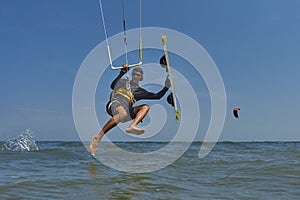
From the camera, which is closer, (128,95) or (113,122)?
(128,95)

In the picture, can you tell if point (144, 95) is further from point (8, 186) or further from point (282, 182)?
point (282, 182)

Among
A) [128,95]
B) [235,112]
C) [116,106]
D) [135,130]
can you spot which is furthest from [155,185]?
[235,112]

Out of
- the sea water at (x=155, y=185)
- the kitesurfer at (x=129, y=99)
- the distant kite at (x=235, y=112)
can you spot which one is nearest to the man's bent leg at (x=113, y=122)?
the kitesurfer at (x=129, y=99)

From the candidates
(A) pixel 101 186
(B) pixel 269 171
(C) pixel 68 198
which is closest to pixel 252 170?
(B) pixel 269 171

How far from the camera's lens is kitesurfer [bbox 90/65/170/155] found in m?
6.07

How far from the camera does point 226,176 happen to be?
769cm

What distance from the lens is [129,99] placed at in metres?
6.11

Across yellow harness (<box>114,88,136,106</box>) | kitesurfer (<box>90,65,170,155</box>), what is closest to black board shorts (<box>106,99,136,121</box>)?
kitesurfer (<box>90,65,170,155</box>)

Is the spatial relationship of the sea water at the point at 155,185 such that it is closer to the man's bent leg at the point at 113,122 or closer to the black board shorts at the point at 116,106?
the man's bent leg at the point at 113,122

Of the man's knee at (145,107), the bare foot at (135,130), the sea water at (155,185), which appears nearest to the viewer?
the sea water at (155,185)

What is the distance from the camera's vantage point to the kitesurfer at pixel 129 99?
6070 millimetres

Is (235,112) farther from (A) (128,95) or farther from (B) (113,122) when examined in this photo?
(B) (113,122)

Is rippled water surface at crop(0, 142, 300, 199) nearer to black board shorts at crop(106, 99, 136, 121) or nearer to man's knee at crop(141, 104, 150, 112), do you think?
black board shorts at crop(106, 99, 136, 121)

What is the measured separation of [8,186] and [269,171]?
5926 millimetres
